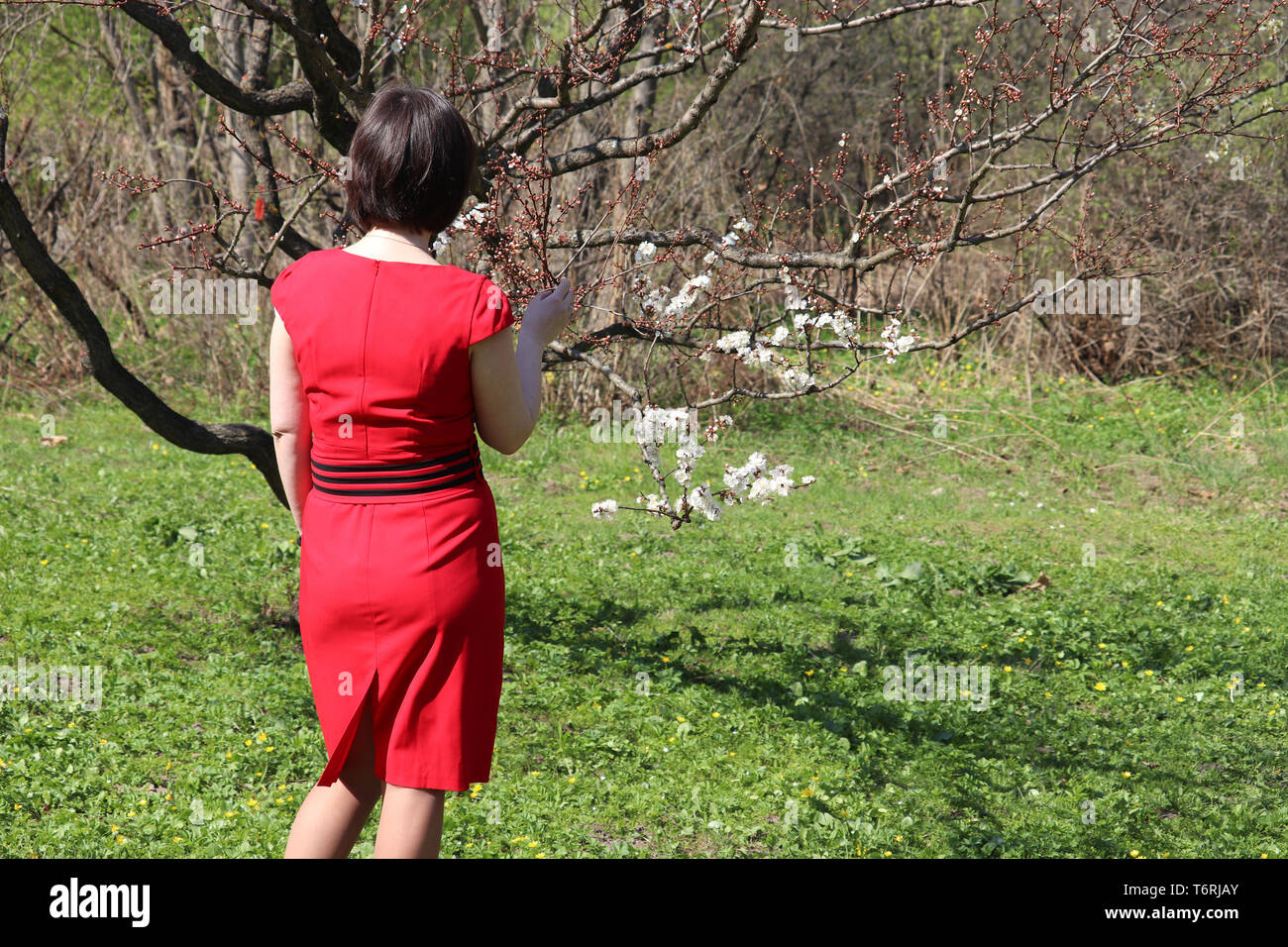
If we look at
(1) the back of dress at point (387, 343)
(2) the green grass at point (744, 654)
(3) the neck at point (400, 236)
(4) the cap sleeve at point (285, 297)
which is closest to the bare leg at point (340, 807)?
(1) the back of dress at point (387, 343)

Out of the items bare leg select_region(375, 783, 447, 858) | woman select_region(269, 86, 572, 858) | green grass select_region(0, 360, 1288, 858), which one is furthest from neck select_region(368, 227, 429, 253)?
green grass select_region(0, 360, 1288, 858)

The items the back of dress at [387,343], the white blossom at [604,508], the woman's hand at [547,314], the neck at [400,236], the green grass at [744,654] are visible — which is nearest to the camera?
the back of dress at [387,343]

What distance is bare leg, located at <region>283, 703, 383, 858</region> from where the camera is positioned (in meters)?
2.39

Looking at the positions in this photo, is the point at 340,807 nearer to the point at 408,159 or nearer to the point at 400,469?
the point at 400,469

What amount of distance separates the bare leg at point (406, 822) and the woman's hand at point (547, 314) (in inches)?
37.2

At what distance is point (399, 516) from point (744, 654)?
3446 mm

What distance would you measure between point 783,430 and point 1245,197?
17.7 feet

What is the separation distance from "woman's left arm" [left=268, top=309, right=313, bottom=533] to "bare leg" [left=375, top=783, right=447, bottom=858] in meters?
0.59

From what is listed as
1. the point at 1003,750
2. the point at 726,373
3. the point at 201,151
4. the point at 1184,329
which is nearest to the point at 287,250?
the point at 1003,750

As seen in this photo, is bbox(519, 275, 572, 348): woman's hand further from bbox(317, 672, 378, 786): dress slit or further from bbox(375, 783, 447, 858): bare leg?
bbox(375, 783, 447, 858): bare leg

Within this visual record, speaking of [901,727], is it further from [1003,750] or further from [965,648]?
[965,648]

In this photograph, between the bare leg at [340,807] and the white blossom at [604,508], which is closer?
the bare leg at [340,807]

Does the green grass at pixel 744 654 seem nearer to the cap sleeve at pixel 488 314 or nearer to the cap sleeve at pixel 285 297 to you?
the cap sleeve at pixel 285 297

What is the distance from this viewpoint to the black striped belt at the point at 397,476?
2.30 metres
